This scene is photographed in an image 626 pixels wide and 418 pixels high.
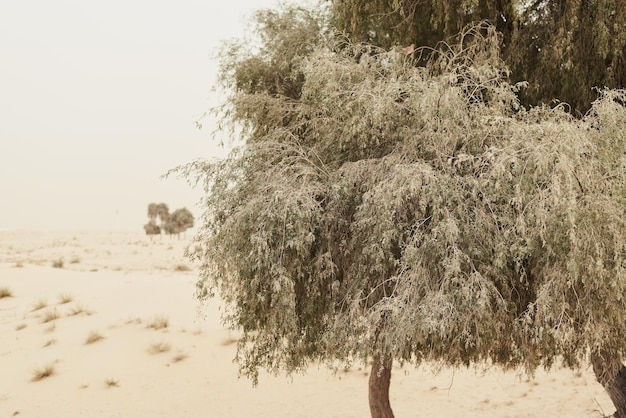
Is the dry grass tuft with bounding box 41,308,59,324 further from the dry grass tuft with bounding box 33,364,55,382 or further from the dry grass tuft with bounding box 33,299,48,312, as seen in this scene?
the dry grass tuft with bounding box 33,364,55,382

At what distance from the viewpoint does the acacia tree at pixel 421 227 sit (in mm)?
Result: 6473

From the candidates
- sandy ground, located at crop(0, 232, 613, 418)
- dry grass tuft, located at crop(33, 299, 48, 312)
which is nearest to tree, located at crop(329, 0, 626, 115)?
sandy ground, located at crop(0, 232, 613, 418)

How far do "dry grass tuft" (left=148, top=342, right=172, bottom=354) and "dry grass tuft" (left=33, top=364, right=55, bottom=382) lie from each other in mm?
2590

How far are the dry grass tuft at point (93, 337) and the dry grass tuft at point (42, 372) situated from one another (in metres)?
1.93

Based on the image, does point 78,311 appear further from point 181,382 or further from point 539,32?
point 539,32

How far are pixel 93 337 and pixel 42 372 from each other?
7.52 feet

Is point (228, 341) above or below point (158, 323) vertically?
below

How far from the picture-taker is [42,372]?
16672 millimetres

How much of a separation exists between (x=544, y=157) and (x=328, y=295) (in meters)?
2.86

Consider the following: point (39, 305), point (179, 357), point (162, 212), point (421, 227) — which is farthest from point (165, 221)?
point (421, 227)

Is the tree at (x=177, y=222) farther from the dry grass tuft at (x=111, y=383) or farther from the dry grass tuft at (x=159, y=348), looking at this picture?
the dry grass tuft at (x=111, y=383)

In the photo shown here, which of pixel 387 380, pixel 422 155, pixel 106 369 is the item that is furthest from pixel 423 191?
pixel 106 369

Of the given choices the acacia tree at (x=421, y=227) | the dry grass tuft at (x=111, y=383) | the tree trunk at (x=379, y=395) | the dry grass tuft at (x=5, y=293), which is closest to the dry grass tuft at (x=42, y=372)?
the dry grass tuft at (x=111, y=383)

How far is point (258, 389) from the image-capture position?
54.9 ft
